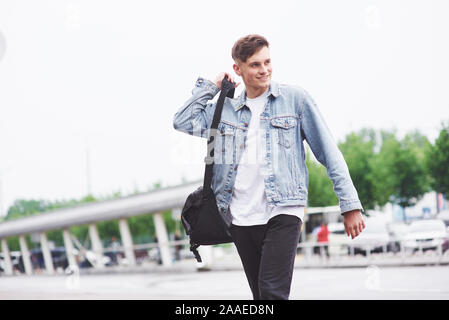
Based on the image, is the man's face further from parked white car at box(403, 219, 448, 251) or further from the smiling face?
parked white car at box(403, 219, 448, 251)

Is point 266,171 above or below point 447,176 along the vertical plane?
above

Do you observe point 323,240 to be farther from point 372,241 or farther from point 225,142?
point 225,142

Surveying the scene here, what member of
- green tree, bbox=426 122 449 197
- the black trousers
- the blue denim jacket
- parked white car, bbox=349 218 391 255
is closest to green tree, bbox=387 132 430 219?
green tree, bbox=426 122 449 197

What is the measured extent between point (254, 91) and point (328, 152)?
19.0 inches

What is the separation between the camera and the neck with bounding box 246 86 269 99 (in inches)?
124

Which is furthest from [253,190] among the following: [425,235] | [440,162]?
[440,162]

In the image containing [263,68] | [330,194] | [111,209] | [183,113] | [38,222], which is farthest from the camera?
[330,194]

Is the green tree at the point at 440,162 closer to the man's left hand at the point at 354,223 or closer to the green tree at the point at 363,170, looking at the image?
the green tree at the point at 363,170

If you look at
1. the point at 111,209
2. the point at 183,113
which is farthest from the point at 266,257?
the point at 111,209

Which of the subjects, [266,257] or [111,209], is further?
[111,209]

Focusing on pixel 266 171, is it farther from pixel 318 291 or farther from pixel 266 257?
pixel 318 291

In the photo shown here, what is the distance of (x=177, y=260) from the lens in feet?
93.4

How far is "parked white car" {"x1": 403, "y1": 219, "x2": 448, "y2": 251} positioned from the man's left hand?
1679cm
